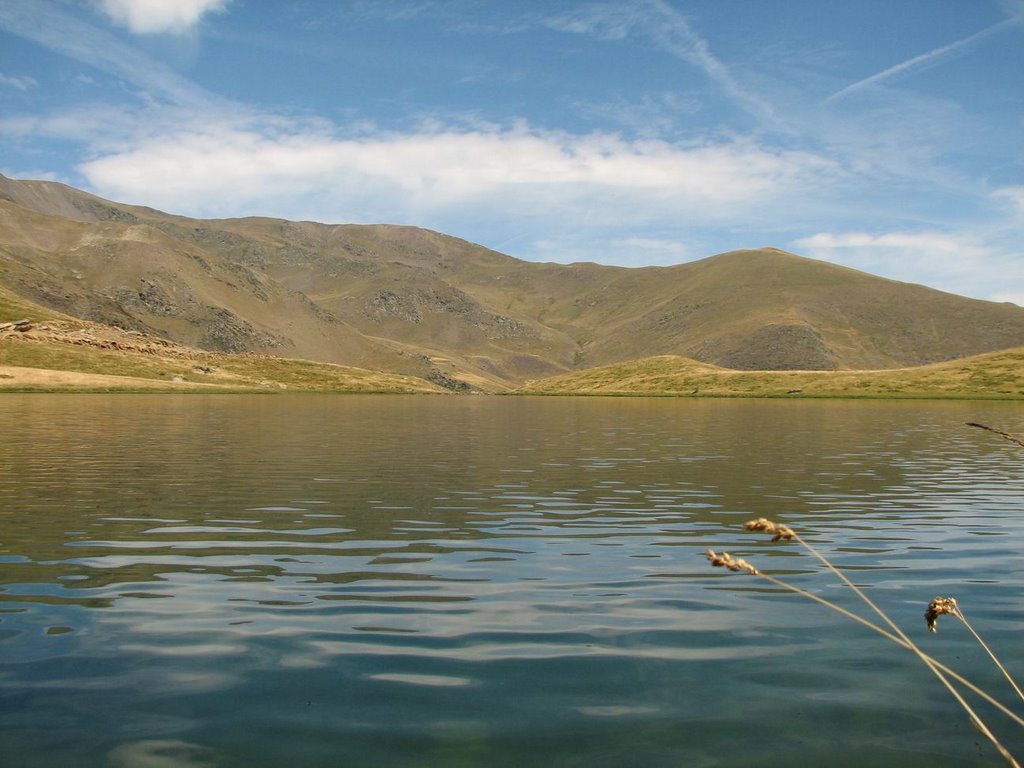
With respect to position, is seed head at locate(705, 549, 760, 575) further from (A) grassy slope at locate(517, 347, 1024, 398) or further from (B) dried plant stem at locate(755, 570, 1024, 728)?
(A) grassy slope at locate(517, 347, 1024, 398)

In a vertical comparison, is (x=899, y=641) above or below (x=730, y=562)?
below

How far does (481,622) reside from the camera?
1340 centimetres

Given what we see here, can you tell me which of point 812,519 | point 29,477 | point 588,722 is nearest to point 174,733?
point 588,722

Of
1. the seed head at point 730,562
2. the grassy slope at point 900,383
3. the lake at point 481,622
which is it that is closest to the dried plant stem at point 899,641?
the seed head at point 730,562

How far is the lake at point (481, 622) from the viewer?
9055 mm

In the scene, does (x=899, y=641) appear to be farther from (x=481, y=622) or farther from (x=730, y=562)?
(x=481, y=622)

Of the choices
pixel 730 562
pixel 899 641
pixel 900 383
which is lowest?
pixel 899 641

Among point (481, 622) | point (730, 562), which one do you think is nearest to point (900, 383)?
point (481, 622)

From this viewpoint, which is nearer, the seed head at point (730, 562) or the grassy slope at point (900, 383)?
the seed head at point (730, 562)

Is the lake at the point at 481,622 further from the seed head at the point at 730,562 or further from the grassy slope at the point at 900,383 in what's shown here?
the grassy slope at the point at 900,383

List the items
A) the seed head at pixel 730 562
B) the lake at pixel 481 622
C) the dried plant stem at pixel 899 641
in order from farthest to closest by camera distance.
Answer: the lake at pixel 481 622 → the dried plant stem at pixel 899 641 → the seed head at pixel 730 562

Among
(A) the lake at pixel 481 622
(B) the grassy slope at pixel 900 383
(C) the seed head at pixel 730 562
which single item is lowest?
(A) the lake at pixel 481 622

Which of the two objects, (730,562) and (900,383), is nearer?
(730,562)

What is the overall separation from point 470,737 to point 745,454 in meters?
38.5
